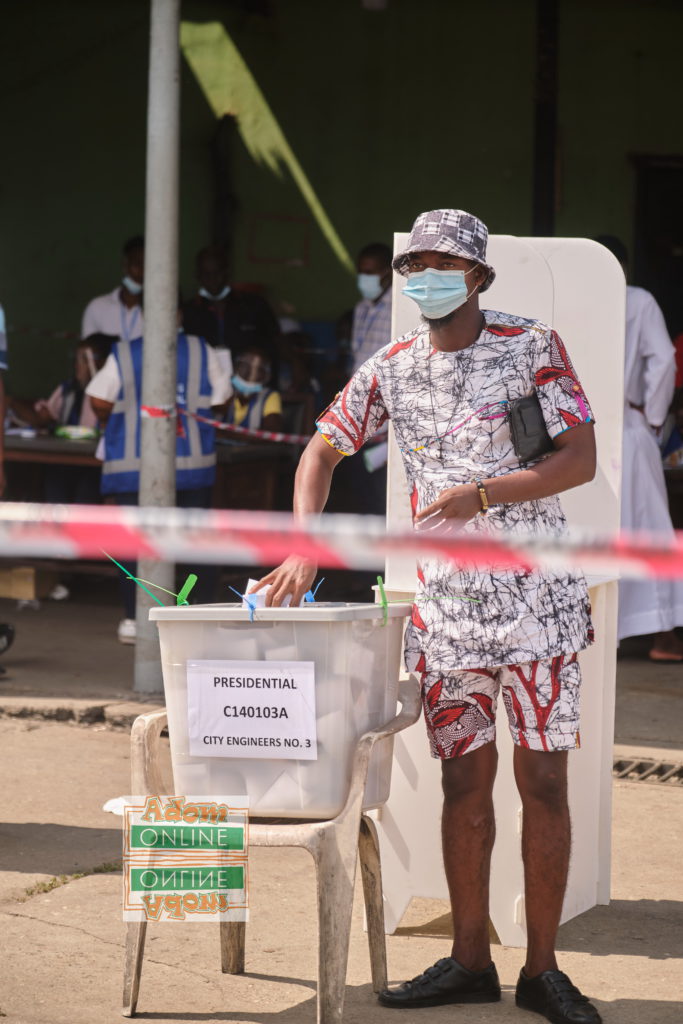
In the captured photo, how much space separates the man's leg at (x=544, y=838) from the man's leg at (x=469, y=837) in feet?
0.29

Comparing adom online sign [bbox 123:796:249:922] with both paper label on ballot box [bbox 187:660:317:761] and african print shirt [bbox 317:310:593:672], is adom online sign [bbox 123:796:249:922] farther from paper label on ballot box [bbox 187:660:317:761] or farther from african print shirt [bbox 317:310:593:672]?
african print shirt [bbox 317:310:593:672]

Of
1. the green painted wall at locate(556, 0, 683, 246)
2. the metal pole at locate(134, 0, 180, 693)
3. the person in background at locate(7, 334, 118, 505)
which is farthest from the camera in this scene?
the green painted wall at locate(556, 0, 683, 246)

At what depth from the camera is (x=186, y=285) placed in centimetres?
1223

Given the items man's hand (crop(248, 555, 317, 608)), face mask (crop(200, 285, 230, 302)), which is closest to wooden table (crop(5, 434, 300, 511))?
face mask (crop(200, 285, 230, 302))

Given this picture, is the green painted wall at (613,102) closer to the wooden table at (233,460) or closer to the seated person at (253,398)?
the seated person at (253,398)

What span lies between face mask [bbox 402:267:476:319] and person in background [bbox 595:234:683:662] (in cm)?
407

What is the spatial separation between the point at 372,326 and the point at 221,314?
5.89 feet

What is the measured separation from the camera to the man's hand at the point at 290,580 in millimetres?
3514

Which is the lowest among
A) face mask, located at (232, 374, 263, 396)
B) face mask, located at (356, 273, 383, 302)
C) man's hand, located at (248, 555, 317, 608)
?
man's hand, located at (248, 555, 317, 608)

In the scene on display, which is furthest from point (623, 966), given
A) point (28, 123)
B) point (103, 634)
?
point (28, 123)

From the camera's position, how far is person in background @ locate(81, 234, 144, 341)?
10.2 m

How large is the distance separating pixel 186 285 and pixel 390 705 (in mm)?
8916

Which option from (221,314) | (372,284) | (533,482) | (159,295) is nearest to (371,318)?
(372,284)

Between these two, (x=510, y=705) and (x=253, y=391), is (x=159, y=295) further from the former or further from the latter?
(x=510, y=705)
